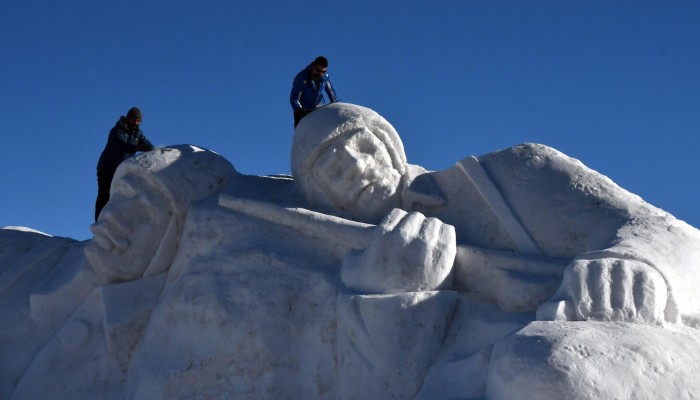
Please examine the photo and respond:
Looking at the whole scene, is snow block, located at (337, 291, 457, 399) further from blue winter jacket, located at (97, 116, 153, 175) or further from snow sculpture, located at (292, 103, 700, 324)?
blue winter jacket, located at (97, 116, 153, 175)

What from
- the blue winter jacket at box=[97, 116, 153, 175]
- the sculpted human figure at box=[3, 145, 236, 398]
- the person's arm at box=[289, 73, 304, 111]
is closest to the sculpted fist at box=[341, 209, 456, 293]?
Result: the sculpted human figure at box=[3, 145, 236, 398]

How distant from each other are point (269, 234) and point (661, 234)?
213cm

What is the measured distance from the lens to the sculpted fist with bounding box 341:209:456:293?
4.66 m

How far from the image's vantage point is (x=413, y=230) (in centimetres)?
478

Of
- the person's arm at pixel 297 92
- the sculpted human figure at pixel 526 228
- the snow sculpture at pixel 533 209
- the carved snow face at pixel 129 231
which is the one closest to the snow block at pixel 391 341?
the sculpted human figure at pixel 526 228

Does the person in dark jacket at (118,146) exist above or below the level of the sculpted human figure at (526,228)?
above

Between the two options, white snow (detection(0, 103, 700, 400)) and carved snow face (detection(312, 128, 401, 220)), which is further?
carved snow face (detection(312, 128, 401, 220))

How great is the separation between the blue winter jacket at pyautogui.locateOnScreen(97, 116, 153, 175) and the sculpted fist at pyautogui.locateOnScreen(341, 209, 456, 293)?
9.72 ft

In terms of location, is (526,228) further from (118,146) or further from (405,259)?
(118,146)

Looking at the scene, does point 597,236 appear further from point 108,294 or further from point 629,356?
point 108,294

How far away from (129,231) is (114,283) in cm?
33

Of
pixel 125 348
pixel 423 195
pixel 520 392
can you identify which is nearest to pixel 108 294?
pixel 125 348

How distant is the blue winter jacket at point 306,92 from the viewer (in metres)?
6.71

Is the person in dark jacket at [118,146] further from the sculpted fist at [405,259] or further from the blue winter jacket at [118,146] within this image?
the sculpted fist at [405,259]
